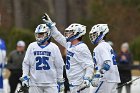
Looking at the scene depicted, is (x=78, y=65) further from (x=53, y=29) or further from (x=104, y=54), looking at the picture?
(x=53, y=29)

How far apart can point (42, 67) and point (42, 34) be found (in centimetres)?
66

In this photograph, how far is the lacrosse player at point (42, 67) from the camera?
13992 mm

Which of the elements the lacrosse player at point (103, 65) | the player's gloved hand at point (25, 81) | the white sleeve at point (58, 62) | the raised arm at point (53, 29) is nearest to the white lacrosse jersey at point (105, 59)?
the lacrosse player at point (103, 65)

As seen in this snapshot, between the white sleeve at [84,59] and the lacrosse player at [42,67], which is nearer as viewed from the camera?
the lacrosse player at [42,67]

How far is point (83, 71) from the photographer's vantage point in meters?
14.2

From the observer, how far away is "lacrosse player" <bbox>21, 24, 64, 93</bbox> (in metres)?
14.0

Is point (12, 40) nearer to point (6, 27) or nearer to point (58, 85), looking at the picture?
point (6, 27)

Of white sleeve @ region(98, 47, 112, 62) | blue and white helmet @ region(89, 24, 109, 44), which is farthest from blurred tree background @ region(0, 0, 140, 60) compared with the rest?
white sleeve @ region(98, 47, 112, 62)

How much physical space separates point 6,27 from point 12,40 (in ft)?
38.9

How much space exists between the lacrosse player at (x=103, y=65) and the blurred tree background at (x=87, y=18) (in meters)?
23.9

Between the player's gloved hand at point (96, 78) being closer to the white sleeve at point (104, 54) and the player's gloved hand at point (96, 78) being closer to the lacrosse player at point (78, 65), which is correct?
the lacrosse player at point (78, 65)

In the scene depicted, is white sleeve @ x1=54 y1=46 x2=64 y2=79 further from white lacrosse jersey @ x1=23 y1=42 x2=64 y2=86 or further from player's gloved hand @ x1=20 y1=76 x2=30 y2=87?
player's gloved hand @ x1=20 y1=76 x2=30 y2=87

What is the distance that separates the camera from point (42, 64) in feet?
45.9

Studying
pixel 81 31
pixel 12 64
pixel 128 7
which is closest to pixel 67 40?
pixel 81 31
